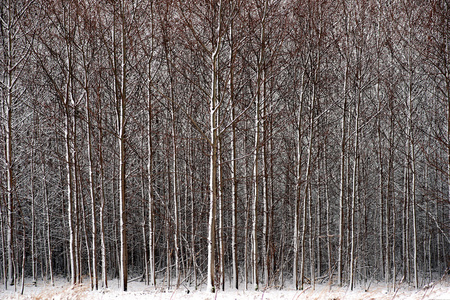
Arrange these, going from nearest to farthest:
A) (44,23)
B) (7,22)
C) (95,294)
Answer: (95,294) → (7,22) → (44,23)

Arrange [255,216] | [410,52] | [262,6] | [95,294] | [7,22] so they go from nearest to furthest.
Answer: [95,294] → [255,216] → [262,6] → [7,22] → [410,52]

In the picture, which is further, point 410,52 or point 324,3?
point 410,52

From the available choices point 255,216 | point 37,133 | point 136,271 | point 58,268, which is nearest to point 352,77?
point 255,216

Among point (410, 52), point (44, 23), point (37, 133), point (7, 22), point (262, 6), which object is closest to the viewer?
point (262, 6)

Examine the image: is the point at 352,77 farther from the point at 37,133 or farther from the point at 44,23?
the point at 37,133

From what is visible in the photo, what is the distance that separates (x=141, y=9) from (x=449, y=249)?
21.2m

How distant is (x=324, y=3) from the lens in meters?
8.77

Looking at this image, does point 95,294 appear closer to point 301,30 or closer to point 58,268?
point 301,30

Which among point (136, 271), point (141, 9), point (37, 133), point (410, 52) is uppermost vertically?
point (141, 9)

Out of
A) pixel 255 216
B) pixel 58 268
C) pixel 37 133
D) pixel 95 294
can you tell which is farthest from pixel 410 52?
pixel 58 268

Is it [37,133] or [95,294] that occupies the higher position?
[37,133]

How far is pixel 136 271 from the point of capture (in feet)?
65.7

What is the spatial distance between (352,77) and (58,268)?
59.8 feet

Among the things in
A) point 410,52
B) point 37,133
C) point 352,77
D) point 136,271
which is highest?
point 410,52
